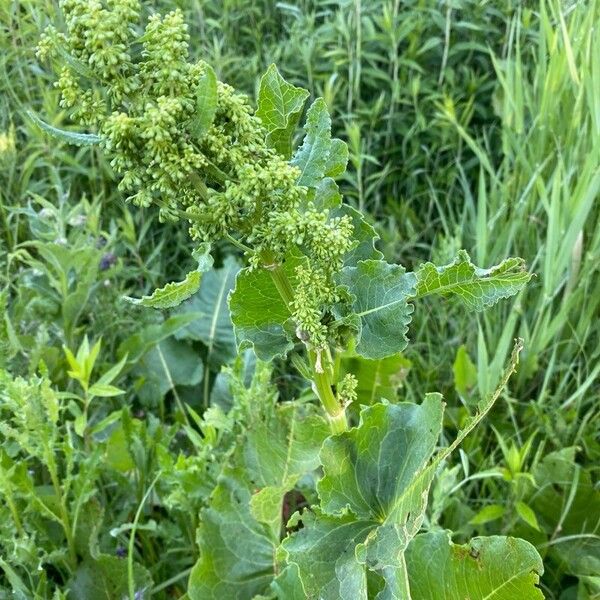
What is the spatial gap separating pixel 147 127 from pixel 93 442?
4.73ft

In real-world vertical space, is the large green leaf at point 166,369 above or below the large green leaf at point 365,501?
below

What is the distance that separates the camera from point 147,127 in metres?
0.94

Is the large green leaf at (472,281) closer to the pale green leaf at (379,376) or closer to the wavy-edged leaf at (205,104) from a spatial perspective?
the wavy-edged leaf at (205,104)

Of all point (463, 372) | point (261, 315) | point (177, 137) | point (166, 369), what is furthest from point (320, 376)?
point (166, 369)

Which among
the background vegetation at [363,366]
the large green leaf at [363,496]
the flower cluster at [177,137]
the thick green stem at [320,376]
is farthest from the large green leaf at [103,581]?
the flower cluster at [177,137]

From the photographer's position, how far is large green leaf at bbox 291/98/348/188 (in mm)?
1220

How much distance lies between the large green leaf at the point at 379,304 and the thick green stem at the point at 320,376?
68 millimetres

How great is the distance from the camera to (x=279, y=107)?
3.97ft

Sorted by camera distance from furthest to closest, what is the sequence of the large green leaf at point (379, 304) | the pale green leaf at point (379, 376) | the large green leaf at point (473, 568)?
1. the pale green leaf at point (379, 376)
2. the large green leaf at point (473, 568)
3. the large green leaf at point (379, 304)

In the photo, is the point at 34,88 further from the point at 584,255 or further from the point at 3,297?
the point at 584,255

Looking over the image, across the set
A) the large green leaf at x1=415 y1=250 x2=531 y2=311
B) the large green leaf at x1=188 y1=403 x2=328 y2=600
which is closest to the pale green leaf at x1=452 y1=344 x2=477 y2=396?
the large green leaf at x1=188 y1=403 x2=328 y2=600

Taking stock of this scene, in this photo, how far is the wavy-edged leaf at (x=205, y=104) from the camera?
0.94 metres

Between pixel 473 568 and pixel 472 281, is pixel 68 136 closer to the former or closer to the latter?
pixel 472 281

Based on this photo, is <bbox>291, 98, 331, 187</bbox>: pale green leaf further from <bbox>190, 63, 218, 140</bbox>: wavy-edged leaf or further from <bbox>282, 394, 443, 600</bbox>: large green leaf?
<bbox>282, 394, 443, 600</bbox>: large green leaf
